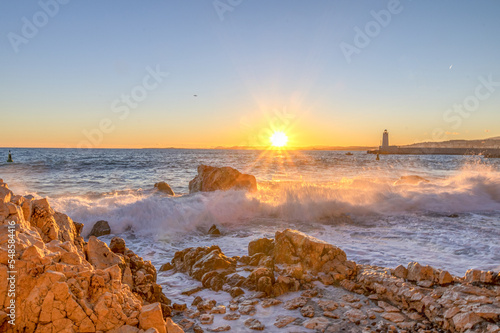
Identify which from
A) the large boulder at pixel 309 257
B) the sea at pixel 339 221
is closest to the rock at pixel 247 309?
the large boulder at pixel 309 257

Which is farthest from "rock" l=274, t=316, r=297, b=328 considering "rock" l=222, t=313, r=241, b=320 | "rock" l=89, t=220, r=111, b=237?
"rock" l=89, t=220, r=111, b=237

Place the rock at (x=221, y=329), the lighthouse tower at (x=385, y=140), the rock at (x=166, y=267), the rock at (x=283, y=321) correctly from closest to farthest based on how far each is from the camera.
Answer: the rock at (x=221, y=329) → the rock at (x=283, y=321) → the rock at (x=166, y=267) → the lighthouse tower at (x=385, y=140)

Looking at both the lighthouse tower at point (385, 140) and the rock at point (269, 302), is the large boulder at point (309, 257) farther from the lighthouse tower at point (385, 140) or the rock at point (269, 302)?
the lighthouse tower at point (385, 140)

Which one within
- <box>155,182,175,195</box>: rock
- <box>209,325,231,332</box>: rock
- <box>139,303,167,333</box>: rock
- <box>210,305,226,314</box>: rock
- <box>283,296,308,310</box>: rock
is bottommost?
<box>209,325,231,332</box>: rock

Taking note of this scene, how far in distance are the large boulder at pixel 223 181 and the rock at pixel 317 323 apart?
10804 millimetres

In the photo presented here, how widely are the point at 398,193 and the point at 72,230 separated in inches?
533

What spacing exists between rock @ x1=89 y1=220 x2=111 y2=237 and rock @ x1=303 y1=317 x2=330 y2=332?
272 inches

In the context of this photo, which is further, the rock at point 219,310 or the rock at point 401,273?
the rock at point 401,273

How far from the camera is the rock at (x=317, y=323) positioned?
3.87 metres

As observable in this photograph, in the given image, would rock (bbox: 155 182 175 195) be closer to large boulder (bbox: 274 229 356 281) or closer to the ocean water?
the ocean water

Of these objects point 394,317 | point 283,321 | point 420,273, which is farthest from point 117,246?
point 420,273

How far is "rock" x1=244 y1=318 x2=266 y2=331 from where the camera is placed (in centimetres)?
390

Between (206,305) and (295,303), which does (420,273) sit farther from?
(206,305)

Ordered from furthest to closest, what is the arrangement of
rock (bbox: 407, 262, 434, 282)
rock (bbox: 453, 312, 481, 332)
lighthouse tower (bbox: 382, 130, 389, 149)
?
lighthouse tower (bbox: 382, 130, 389, 149), rock (bbox: 407, 262, 434, 282), rock (bbox: 453, 312, 481, 332)
